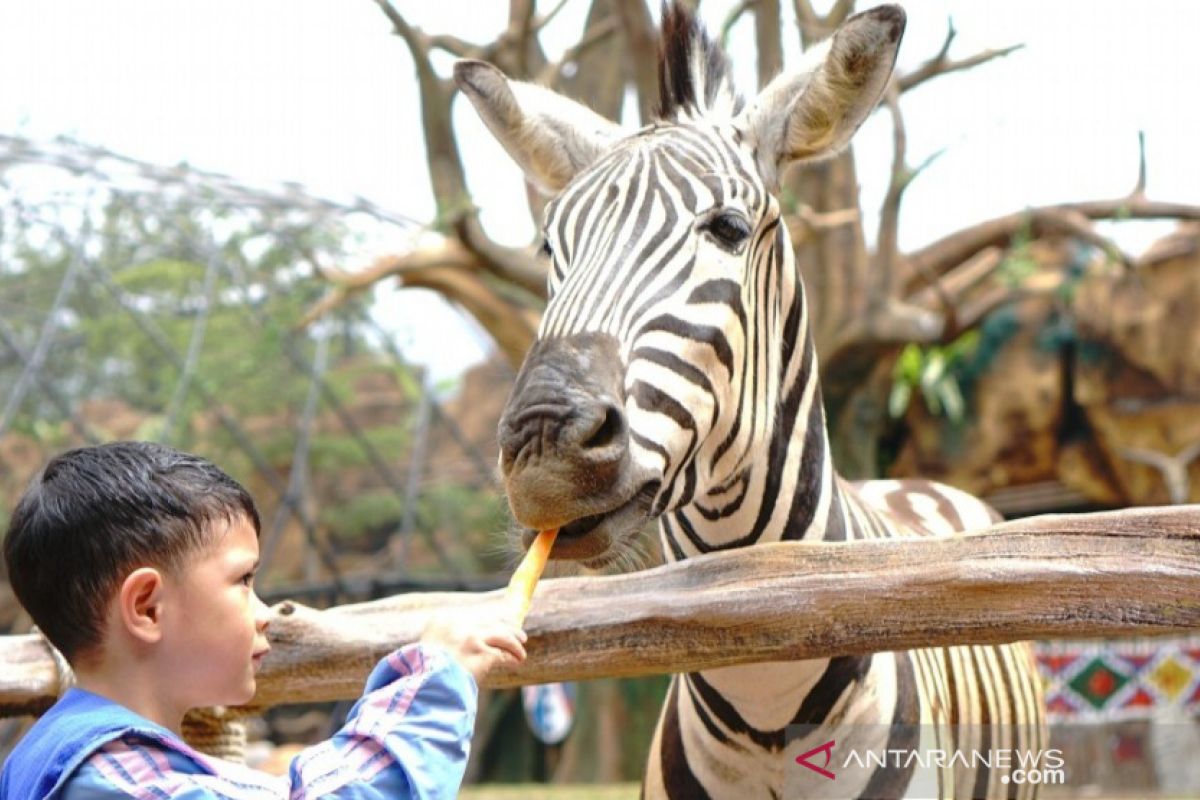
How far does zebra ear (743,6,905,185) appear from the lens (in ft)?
8.79

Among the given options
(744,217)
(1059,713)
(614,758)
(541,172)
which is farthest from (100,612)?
(1059,713)

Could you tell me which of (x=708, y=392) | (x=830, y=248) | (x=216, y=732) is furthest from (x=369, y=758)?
(x=830, y=248)

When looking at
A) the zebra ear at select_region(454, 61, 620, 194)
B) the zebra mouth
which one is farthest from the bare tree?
the zebra mouth

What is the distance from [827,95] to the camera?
2715 mm

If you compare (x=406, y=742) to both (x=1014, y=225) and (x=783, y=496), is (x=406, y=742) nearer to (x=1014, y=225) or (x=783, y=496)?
(x=783, y=496)

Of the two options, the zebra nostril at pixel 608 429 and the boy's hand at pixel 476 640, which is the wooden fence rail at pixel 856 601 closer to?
the boy's hand at pixel 476 640

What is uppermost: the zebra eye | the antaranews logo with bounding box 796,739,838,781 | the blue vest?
the zebra eye

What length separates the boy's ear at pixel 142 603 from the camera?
67.2 inches

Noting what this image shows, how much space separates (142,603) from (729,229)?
4.17 ft

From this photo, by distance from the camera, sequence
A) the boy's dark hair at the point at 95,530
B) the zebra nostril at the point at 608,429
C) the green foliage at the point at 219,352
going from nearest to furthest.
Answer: the boy's dark hair at the point at 95,530, the zebra nostril at the point at 608,429, the green foliage at the point at 219,352

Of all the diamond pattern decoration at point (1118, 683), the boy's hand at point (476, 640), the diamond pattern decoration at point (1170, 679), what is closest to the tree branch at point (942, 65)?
the diamond pattern decoration at point (1118, 683)

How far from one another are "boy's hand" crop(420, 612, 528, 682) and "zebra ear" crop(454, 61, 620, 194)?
A: 1416 mm

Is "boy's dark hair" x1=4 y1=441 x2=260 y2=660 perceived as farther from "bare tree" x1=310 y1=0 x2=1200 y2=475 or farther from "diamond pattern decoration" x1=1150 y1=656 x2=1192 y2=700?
"diamond pattern decoration" x1=1150 y1=656 x2=1192 y2=700

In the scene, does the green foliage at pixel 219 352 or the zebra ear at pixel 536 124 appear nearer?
the zebra ear at pixel 536 124
